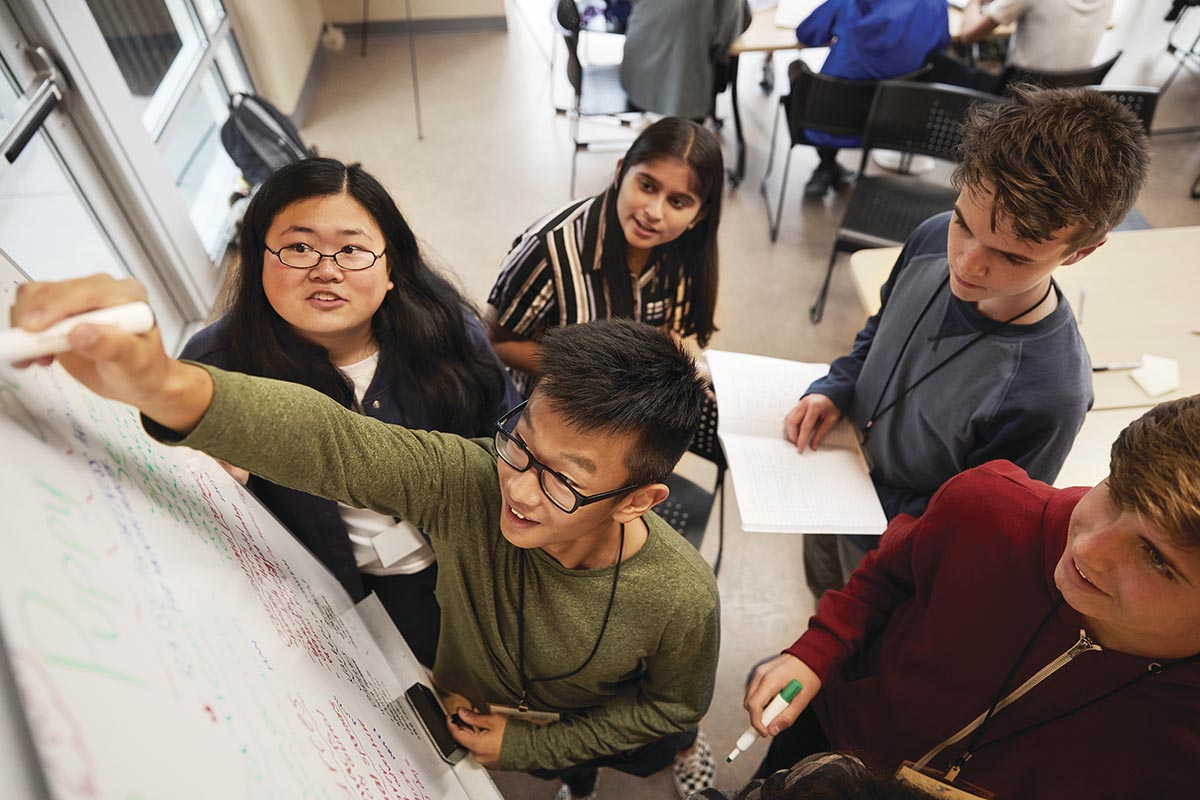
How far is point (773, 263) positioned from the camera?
3545 mm

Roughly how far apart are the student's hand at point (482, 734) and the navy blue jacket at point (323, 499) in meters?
0.37

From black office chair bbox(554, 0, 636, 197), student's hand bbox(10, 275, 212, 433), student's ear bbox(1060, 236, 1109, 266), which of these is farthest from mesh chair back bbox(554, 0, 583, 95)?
student's hand bbox(10, 275, 212, 433)

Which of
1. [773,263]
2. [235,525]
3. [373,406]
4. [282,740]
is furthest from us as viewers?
[773,263]

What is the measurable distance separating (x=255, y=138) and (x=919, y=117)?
250 centimetres

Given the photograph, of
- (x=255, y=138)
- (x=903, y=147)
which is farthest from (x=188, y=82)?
(x=903, y=147)

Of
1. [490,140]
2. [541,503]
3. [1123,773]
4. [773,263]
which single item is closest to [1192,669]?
[1123,773]

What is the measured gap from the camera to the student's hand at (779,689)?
3.76ft

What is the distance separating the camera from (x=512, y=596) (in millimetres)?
1059

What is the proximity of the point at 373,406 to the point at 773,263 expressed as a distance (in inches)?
103

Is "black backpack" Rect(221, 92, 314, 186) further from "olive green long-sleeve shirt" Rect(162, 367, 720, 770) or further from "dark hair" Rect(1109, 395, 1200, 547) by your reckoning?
"dark hair" Rect(1109, 395, 1200, 547)

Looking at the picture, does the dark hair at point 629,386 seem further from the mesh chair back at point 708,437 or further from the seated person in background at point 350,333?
the mesh chair back at point 708,437

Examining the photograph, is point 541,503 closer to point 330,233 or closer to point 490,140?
point 330,233

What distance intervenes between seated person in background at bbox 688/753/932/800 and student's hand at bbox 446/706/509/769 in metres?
0.47

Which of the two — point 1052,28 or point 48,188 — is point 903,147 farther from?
point 48,188
